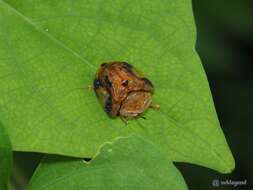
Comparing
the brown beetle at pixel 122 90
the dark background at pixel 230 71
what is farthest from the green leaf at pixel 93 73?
the dark background at pixel 230 71

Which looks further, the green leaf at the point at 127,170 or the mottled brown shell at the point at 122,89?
the mottled brown shell at the point at 122,89

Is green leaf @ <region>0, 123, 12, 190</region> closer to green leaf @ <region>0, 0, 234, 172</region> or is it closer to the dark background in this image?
green leaf @ <region>0, 0, 234, 172</region>

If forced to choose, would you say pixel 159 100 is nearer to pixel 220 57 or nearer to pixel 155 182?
pixel 155 182

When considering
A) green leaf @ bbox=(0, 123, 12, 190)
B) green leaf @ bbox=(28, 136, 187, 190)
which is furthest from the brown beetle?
green leaf @ bbox=(0, 123, 12, 190)

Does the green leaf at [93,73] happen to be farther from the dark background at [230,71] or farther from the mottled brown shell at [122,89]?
the dark background at [230,71]

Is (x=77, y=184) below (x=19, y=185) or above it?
above

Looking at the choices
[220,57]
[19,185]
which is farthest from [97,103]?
[220,57]

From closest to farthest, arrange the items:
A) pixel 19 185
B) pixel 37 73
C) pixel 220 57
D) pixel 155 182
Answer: pixel 155 182 < pixel 37 73 < pixel 19 185 < pixel 220 57
